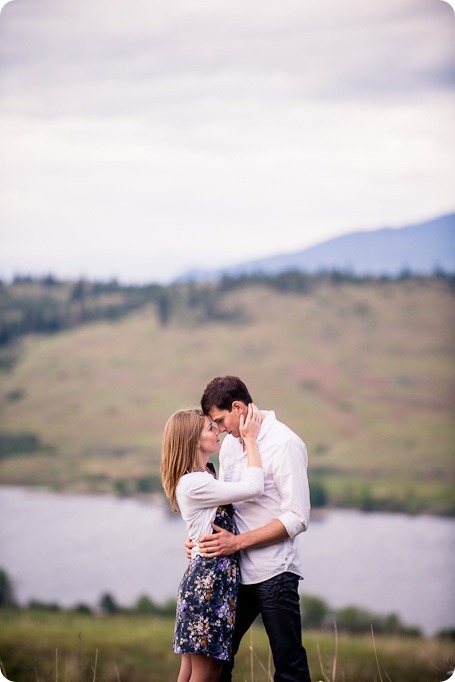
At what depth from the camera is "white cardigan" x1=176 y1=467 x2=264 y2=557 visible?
254 cm

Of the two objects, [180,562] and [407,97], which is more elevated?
[407,97]

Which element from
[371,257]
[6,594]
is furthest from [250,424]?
[371,257]

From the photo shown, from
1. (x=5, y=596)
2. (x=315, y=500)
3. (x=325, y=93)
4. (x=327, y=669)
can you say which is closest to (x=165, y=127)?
(x=325, y=93)

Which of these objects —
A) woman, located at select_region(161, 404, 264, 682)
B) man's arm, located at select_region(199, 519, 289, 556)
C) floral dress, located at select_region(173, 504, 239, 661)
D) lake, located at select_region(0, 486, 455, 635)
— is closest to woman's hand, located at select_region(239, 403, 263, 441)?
woman, located at select_region(161, 404, 264, 682)

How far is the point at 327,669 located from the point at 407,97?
5796cm

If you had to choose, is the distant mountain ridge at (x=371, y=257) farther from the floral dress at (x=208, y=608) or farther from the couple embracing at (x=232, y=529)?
the floral dress at (x=208, y=608)

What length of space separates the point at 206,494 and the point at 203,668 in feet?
1.67

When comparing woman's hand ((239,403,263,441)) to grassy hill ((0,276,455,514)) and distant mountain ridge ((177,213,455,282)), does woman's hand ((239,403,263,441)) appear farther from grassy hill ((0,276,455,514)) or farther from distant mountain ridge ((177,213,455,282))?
distant mountain ridge ((177,213,455,282))

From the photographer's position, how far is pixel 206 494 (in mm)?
2561

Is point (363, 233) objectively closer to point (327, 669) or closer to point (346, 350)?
point (346, 350)

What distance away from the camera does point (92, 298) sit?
72.8 m

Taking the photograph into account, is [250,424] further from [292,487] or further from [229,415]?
[292,487]

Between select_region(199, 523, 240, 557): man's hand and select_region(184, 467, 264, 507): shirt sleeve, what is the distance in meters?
0.10

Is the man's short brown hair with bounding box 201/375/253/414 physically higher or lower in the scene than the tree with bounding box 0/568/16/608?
higher
